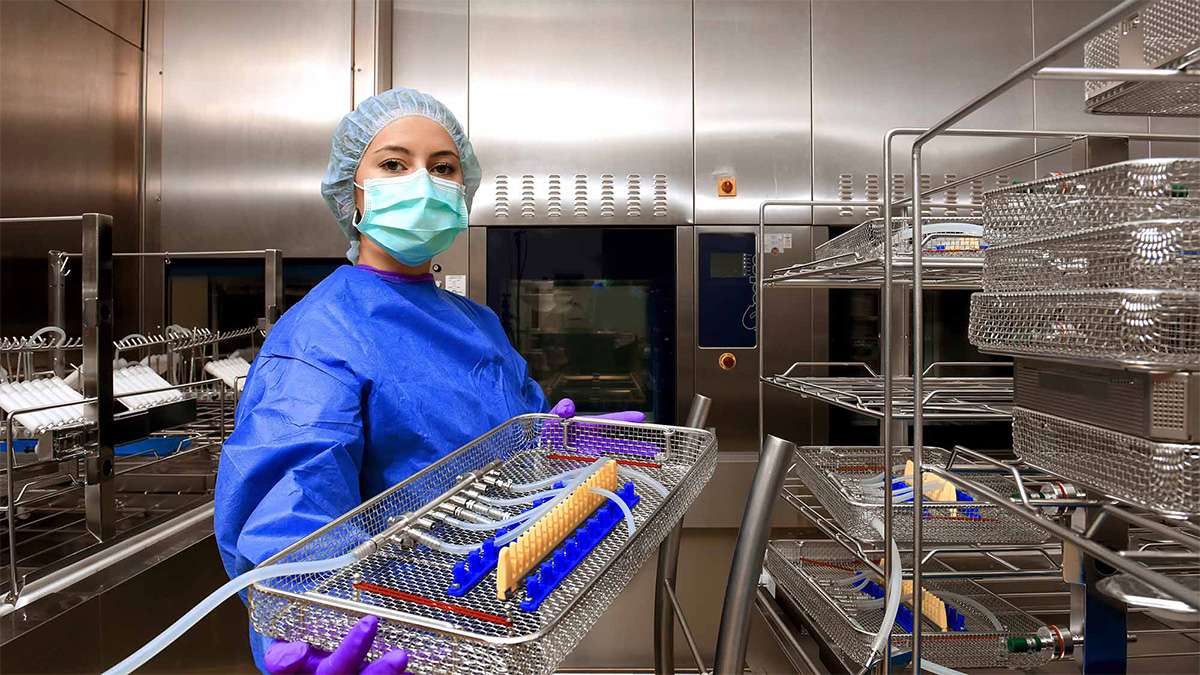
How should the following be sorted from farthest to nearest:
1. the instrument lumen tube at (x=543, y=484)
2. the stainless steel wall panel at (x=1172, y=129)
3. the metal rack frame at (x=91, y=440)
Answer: the stainless steel wall panel at (x=1172, y=129) → the metal rack frame at (x=91, y=440) → the instrument lumen tube at (x=543, y=484)

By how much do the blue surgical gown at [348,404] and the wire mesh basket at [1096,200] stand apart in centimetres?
88

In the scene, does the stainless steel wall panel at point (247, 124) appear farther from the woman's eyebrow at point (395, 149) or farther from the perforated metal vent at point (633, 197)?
the woman's eyebrow at point (395, 149)

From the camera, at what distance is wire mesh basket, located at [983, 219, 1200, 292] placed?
729 mm

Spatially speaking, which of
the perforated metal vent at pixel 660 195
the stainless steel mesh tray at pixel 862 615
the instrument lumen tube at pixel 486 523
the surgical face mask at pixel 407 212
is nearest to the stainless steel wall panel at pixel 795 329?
the perforated metal vent at pixel 660 195

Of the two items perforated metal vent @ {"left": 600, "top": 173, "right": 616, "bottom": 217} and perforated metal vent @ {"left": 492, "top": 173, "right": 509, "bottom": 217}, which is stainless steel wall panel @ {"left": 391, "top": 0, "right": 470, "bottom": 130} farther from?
perforated metal vent @ {"left": 600, "top": 173, "right": 616, "bottom": 217}

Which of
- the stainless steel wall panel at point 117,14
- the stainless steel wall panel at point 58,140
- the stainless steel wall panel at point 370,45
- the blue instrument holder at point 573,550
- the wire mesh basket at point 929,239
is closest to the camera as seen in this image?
the blue instrument holder at point 573,550

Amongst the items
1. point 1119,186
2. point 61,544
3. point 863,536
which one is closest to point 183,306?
point 61,544

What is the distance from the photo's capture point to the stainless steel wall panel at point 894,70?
2.52 m

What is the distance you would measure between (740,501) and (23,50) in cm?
282

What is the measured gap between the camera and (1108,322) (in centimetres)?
78

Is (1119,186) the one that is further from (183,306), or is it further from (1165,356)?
(183,306)

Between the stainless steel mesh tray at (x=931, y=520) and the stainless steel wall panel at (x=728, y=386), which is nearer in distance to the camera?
the stainless steel mesh tray at (x=931, y=520)

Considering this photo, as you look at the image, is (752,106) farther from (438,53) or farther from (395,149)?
(395,149)

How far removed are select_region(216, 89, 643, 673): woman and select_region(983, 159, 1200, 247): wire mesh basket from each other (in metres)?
0.70
